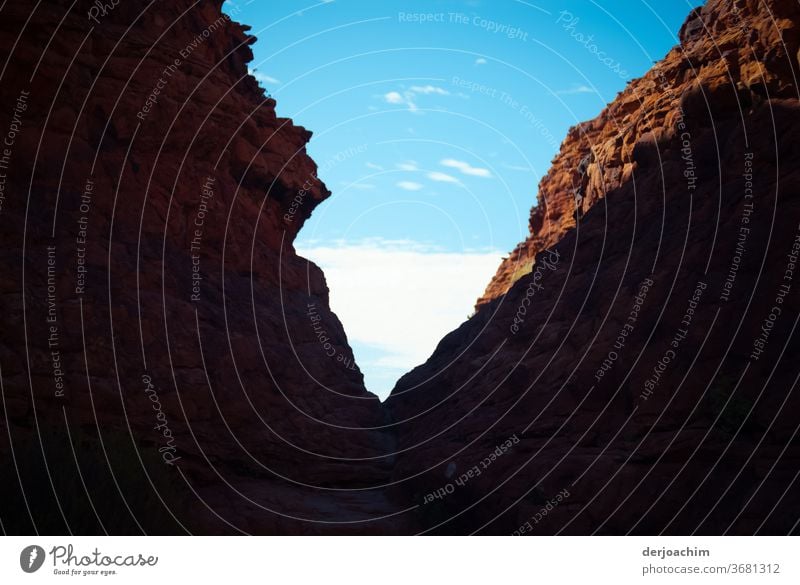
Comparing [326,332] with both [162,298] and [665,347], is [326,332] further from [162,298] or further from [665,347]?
[665,347]

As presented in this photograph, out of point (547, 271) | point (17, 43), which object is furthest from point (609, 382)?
point (17, 43)

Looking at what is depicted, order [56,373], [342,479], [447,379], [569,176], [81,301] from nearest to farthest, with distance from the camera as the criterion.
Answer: [56,373] < [81,301] < [342,479] < [447,379] < [569,176]

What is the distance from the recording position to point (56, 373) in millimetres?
24281

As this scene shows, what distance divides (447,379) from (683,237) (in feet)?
51.6

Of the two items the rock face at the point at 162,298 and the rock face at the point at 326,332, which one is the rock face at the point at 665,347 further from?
the rock face at the point at 162,298

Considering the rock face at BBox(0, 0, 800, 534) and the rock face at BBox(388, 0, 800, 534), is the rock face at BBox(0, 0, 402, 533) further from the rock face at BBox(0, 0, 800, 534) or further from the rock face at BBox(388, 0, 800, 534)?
the rock face at BBox(388, 0, 800, 534)

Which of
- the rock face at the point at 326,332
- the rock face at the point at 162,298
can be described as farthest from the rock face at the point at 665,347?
the rock face at the point at 162,298

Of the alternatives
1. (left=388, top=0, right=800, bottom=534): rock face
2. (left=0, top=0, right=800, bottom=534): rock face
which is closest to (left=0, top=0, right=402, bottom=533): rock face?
(left=0, top=0, right=800, bottom=534): rock face

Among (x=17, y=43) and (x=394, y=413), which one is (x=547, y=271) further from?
(x=17, y=43)

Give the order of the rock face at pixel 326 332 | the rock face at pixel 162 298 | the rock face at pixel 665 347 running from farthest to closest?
the rock face at pixel 162 298
the rock face at pixel 326 332
the rock face at pixel 665 347

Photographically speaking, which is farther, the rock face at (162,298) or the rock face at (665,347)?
the rock face at (162,298)

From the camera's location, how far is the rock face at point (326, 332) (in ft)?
70.1

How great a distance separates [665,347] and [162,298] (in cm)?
2217

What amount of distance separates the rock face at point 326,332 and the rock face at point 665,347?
10 centimetres
